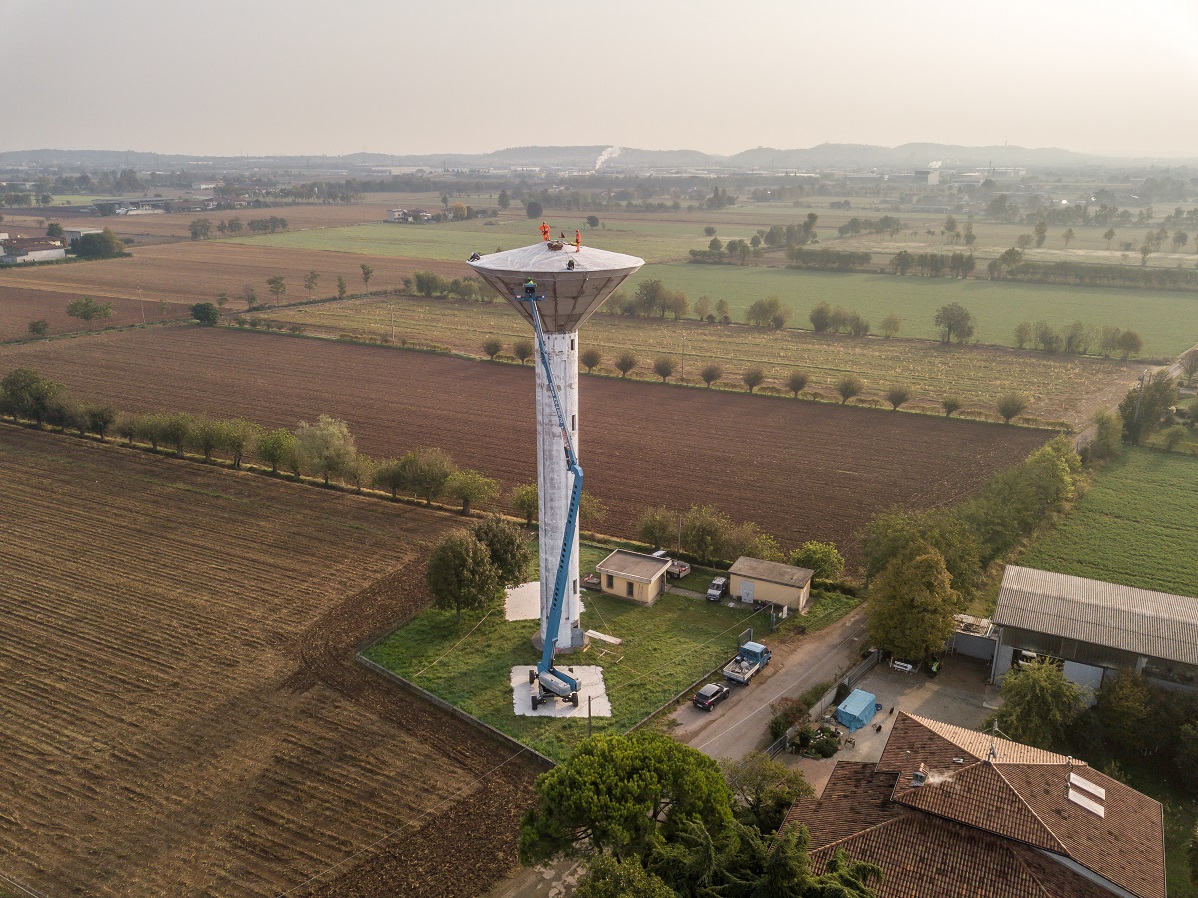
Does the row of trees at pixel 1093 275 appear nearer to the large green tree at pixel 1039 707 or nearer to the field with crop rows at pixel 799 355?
the field with crop rows at pixel 799 355

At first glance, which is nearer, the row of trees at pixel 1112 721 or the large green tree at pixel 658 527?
the row of trees at pixel 1112 721

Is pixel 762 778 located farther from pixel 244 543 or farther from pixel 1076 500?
pixel 1076 500

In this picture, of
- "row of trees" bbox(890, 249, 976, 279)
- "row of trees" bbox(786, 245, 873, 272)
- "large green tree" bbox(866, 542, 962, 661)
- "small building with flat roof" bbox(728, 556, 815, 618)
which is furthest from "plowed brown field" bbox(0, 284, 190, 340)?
"row of trees" bbox(890, 249, 976, 279)

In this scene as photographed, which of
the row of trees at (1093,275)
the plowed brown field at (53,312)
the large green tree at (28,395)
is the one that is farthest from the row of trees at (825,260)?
the large green tree at (28,395)

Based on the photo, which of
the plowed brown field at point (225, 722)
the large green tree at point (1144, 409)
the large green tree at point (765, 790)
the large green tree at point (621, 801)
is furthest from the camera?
the large green tree at point (1144, 409)

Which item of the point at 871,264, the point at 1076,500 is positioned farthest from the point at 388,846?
the point at 871,264

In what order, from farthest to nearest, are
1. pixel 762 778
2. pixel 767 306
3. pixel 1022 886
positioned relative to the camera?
pixel 767 306 < pixel 762 778 < pixel 1022 886
